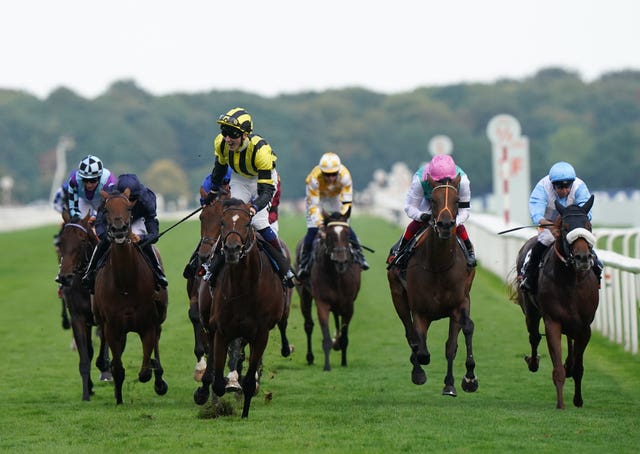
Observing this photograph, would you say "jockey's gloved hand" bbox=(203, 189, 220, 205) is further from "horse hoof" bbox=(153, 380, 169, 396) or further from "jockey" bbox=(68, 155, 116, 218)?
"horse hoof" bbox=(153, 380, 169, 396)

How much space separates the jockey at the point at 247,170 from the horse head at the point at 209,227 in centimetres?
17

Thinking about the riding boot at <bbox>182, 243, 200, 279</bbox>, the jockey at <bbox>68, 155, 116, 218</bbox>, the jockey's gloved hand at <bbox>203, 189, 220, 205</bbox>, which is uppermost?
the jockey at <bbox>68, 155, 116, 218</bbox>

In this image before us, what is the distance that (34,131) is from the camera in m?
138

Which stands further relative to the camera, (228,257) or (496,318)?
(496,318)

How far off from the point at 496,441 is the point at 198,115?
494ft

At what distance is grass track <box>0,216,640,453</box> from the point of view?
27.6 ft

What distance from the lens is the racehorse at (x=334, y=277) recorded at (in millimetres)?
13570

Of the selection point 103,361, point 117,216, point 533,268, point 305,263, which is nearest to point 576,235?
point 533,268

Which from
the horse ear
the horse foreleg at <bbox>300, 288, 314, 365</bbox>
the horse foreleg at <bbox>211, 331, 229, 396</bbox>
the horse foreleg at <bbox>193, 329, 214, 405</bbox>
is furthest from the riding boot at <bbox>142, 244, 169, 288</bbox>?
the horse ear

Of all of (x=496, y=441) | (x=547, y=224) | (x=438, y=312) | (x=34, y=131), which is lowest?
(x=496, y=441)

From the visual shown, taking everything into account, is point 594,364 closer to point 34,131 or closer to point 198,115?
point 34,131

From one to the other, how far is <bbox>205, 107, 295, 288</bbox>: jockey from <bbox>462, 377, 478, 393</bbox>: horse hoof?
5.26 ft

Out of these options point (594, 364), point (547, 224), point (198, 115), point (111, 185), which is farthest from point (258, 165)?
point (198, 115)

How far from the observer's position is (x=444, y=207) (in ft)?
32.9
